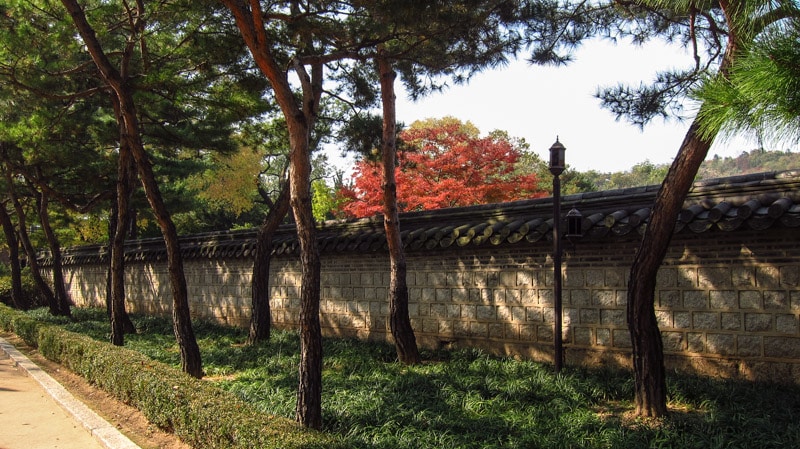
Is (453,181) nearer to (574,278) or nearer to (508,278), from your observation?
(508,278)

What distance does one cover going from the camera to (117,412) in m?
7.77

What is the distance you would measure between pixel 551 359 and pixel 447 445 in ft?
11.4

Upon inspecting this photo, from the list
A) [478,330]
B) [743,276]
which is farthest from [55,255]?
[743,276]

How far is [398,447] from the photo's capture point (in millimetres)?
5512

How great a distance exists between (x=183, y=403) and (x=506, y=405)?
327 centimetres

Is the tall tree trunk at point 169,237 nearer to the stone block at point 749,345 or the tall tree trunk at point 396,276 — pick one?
the tall tree trunk at point 396,276

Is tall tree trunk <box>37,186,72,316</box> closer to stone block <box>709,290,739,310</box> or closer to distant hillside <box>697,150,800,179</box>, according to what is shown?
stone block <box>709,290,739,310</box>

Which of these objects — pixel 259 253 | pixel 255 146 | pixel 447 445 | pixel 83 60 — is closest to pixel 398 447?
pixel 447 445

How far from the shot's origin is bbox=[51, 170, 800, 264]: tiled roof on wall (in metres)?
6.60

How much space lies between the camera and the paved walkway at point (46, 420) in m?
6.54

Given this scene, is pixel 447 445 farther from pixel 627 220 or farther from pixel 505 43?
pixel 505 43

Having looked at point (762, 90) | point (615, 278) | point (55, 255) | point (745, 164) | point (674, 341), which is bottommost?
point (674, 341)

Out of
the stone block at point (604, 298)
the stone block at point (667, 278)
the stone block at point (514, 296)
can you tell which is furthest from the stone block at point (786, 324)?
the stone block at point (514, 296)

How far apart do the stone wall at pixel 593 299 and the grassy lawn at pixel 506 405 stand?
360 millimetres
